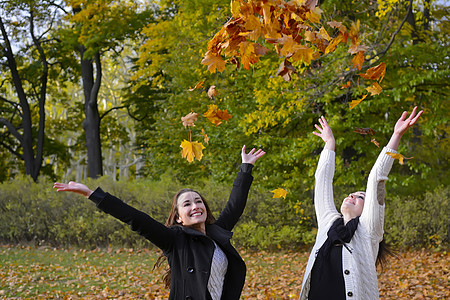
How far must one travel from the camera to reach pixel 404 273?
9516mm

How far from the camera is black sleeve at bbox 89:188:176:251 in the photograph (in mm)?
3061

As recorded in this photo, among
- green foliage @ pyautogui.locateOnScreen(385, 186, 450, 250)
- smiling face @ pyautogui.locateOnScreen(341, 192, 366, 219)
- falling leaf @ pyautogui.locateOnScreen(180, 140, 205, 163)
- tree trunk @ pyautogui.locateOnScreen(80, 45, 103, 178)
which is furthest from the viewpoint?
tree trunk @ pyautogui.locateOnScreen(80, 45, 103, 178)

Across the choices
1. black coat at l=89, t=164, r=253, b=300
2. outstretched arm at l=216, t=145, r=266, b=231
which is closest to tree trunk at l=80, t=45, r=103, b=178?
outstretched arm at l=216, t=145, r=266, b=231

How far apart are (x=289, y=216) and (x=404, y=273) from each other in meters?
3.62

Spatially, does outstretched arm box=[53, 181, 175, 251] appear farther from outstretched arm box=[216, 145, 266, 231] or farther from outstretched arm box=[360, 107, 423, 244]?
outstretched arm box=[360, 107, 423, 244]

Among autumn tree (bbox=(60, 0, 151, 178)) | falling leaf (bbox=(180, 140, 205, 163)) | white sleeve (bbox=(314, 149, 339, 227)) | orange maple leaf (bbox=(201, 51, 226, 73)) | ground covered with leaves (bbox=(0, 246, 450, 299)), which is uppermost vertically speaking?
autumn tree (bbox=(60, 0, 151, 178))

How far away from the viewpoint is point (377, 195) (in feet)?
11.2

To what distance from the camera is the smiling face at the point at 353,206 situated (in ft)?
12.3

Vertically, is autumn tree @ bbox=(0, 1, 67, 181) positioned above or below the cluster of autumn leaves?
above

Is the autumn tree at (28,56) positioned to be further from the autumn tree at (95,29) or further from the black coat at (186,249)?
the black coat at (186,249)

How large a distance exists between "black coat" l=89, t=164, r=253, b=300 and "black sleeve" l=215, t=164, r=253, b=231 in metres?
0.30

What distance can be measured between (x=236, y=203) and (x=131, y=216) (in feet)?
3.22

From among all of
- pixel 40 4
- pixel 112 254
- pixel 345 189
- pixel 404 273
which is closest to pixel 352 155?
pixel 345 189

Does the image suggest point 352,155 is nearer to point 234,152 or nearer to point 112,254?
point 234,152
